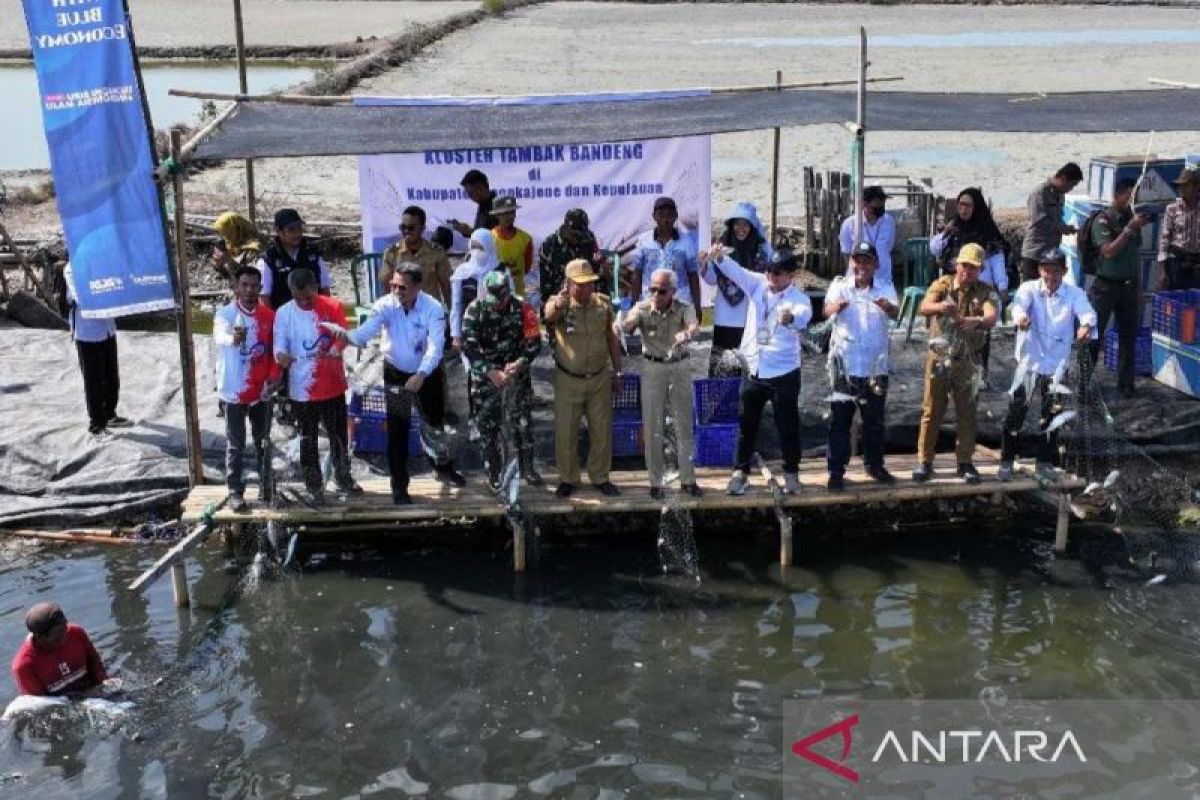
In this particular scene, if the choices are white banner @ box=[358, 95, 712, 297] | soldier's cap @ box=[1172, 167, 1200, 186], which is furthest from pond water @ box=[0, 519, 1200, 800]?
white banner @ box=[358, 95, 712, 297]

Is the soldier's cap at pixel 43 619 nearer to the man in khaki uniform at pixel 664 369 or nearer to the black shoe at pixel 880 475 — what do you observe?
the man in khaki uniform at pixel 664 369

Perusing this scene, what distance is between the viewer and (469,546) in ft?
34.6

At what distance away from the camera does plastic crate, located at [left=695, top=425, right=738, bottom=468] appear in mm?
10609

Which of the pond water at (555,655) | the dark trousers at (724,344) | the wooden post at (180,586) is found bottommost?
the pond water at (555,655)

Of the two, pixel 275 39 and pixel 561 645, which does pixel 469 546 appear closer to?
pixel 561 645

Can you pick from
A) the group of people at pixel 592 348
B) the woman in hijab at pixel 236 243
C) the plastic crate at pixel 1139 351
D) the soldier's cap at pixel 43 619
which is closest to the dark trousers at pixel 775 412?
the group of people at pixel 592 348

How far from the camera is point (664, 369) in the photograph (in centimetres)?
972

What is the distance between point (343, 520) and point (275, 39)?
123 ft

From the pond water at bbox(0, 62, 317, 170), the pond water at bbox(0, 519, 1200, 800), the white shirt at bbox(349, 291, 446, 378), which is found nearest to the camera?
the pond water at bbox(0, 519, 1200, 800)

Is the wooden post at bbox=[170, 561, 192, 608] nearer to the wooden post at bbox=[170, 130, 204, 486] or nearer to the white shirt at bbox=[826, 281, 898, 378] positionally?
the wooden post at bbox=[170, 130, 204, 486]

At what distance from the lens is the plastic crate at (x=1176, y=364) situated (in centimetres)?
1159

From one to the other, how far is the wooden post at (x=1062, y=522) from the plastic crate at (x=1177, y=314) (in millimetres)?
2445

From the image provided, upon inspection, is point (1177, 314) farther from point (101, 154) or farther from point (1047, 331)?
point (101, 154)

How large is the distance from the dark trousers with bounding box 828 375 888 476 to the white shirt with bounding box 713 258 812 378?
1.55 feet
